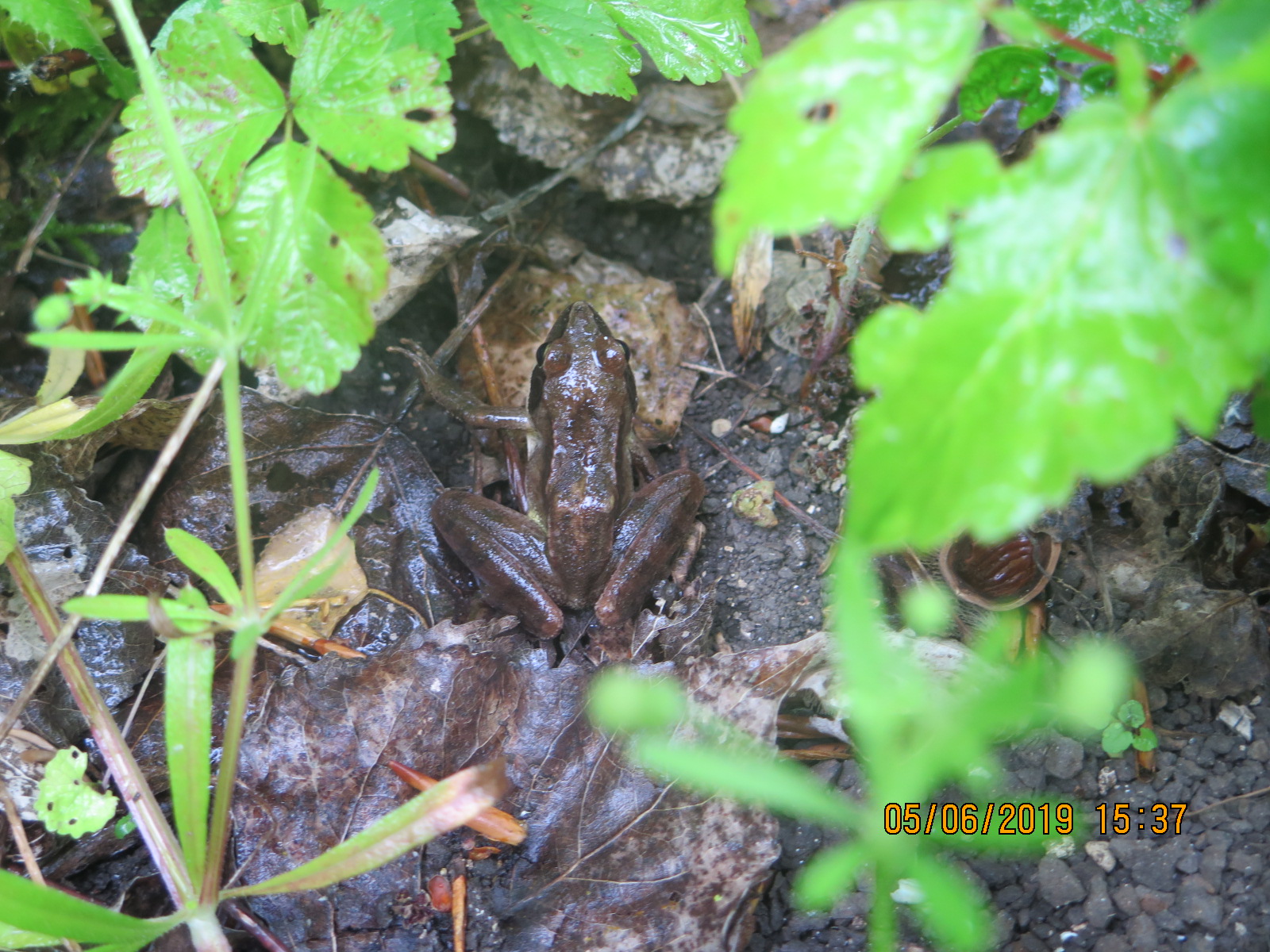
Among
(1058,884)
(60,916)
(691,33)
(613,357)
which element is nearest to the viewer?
(60,916)

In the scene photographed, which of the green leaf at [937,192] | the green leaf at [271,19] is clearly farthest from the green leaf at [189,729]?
the green leaf at [937,192]

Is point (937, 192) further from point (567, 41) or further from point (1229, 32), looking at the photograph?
point (567, 41)

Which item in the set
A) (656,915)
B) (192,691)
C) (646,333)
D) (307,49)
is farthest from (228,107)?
(656,915)

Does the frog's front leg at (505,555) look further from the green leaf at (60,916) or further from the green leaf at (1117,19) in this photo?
the green leaf at (1117,19)

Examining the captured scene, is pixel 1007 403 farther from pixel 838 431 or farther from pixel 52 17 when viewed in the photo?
pixel 52 17

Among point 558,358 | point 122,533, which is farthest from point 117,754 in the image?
point 558,358
